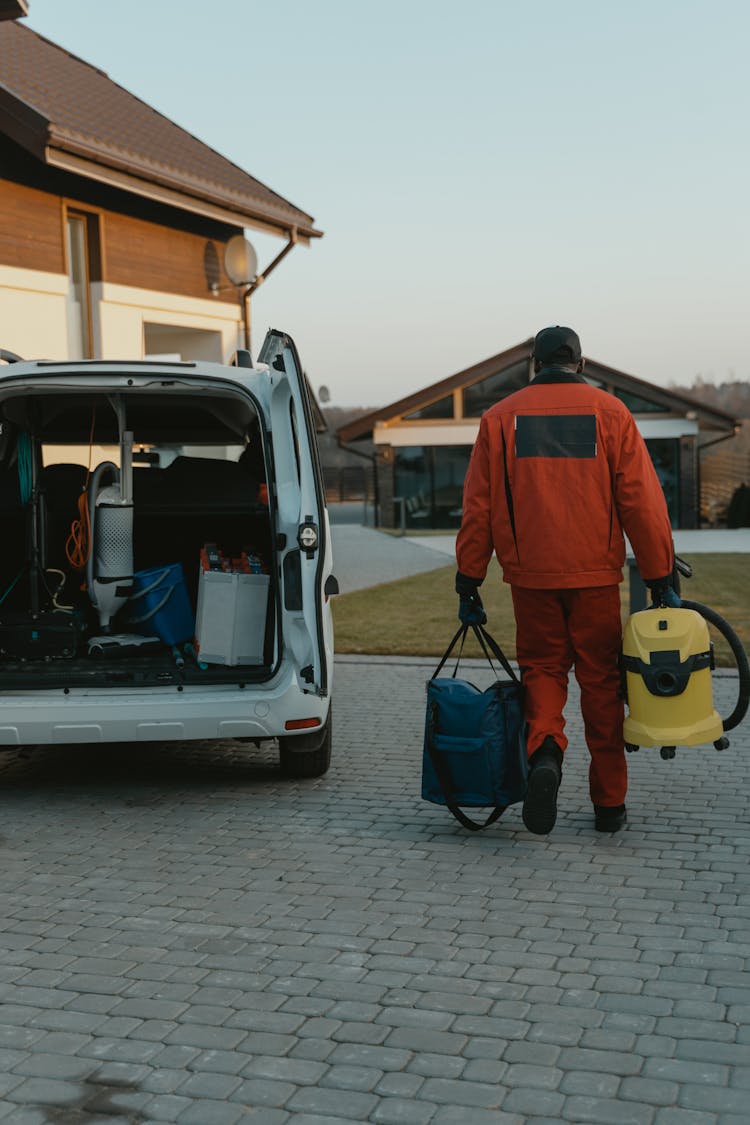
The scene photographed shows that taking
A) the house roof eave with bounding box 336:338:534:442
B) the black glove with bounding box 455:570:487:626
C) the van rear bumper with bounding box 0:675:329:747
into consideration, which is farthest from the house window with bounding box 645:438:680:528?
the black glove with bounding box 455:570:487:626

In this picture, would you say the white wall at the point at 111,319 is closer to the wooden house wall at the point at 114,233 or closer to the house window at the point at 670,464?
the wooden house wall at the point at 114,233

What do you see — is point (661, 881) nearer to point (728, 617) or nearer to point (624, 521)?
point (624, 521)

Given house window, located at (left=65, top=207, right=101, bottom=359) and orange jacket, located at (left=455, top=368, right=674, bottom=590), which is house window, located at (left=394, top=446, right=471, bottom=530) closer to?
house window, located at (left=65, top=207, right=101, bottom=359)

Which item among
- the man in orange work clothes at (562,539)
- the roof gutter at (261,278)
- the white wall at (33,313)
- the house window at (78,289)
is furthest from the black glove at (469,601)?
the roof gutter at (261,278)

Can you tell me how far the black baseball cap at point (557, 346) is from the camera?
17.9ft

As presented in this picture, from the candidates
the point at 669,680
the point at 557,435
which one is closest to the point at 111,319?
the point at 557,435

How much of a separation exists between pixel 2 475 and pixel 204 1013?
13.3 ft

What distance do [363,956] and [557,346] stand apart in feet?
8.29

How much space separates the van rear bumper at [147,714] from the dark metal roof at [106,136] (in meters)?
7.90

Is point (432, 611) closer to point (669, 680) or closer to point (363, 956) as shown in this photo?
point (669, 680)

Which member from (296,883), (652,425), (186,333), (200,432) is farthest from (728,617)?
(652,425)

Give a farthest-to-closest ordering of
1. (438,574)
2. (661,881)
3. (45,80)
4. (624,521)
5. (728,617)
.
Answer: (438,574) < (45,80) < (728,617) < (624,521) < (661,881)

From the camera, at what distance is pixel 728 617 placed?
12.9 meters

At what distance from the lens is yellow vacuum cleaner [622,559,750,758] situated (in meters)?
5.18
